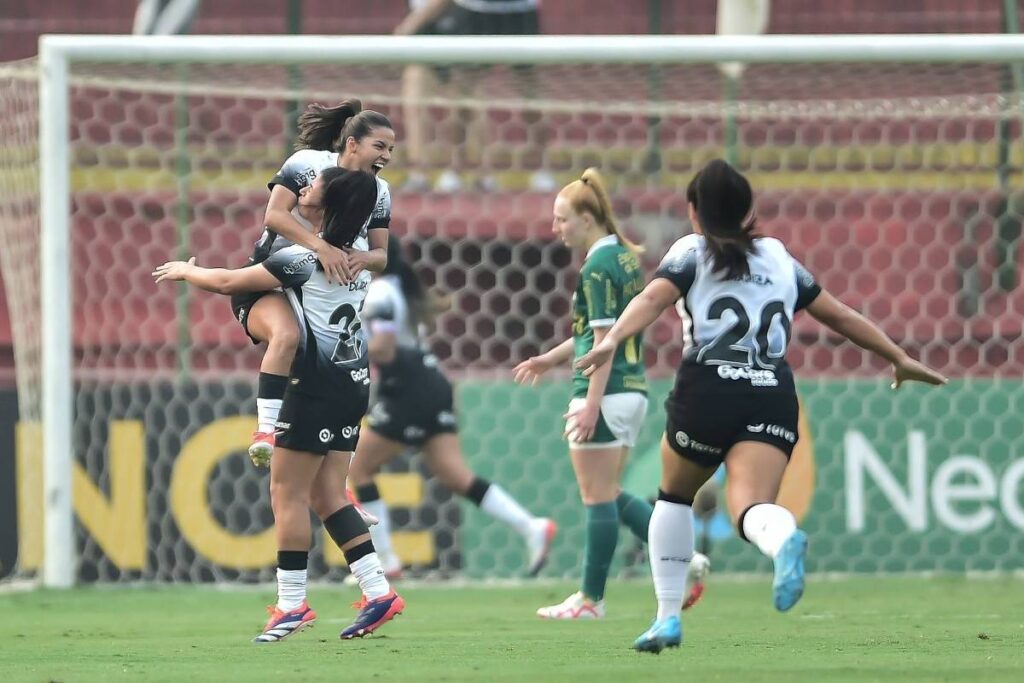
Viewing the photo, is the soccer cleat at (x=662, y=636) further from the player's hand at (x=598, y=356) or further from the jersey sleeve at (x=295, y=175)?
the jersey sleeve at (x=295, y=175)

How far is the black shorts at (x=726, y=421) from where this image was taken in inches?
202

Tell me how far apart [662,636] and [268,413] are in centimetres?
174

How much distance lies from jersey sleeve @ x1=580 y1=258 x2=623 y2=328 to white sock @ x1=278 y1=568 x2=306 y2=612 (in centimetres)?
160

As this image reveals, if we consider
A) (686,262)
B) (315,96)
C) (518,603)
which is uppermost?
(315,96)

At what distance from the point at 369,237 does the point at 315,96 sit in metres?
4.54

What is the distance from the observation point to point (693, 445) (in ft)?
17.0

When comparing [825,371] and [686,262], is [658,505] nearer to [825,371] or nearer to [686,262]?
[686,262]

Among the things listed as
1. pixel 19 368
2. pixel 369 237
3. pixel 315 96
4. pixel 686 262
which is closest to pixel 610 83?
pixel 315 96

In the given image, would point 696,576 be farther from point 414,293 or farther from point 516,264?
point 516,264

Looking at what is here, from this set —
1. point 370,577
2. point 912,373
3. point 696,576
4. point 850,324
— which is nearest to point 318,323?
point 370,577

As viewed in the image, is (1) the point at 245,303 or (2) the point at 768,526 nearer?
(2) the point at 768,526

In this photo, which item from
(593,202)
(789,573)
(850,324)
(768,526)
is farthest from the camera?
(593,202)

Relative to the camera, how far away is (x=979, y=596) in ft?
27.4

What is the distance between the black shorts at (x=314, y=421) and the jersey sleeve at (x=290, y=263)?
15.9 inches
